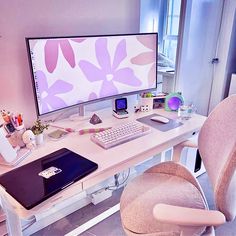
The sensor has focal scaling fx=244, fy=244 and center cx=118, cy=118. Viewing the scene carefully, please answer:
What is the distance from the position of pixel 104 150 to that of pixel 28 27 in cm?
A: 78

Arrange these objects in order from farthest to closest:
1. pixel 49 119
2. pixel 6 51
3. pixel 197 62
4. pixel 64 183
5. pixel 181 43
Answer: pixel 197 62 < pixel 181 43 < pixel 49 119 < pixel 6 51 < pixel 64 183

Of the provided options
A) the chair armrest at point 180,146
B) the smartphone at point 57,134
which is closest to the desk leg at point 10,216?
the smartphone at point 57,134

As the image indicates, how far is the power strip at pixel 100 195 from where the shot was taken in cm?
187

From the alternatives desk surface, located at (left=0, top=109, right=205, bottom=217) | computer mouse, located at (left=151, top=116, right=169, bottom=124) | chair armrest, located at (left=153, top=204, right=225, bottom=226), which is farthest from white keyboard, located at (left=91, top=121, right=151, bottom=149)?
chair armrest, located at (left=153, top=204, right=225, bottom=226)

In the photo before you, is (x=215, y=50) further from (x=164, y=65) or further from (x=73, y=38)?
(x=73, y=38)

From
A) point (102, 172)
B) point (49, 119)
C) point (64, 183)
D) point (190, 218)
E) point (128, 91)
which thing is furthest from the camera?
point (128, 91)

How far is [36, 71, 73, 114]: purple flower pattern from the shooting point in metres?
1.27

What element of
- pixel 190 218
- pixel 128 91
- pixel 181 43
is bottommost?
pixel 190 218

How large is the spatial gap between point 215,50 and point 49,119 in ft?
6.05

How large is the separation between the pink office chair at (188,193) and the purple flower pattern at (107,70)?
603 mm

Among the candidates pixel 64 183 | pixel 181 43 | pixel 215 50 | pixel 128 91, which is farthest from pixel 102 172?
pixel 215 50

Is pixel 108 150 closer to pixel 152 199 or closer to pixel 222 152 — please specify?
pixel 152 199

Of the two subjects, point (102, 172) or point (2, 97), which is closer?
point (102, 172)

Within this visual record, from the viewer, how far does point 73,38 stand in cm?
135
